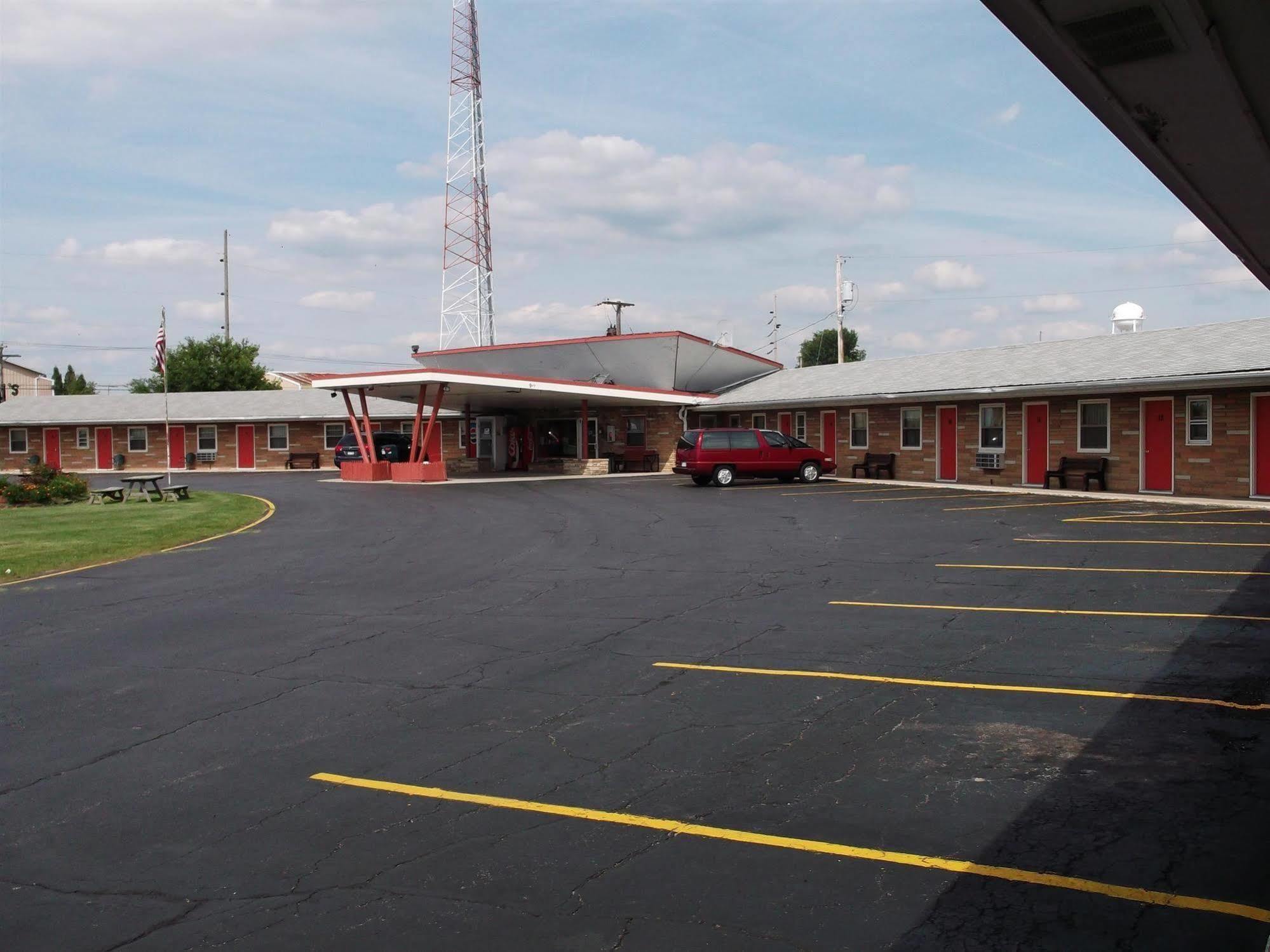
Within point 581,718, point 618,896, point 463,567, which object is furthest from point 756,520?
point 618,896

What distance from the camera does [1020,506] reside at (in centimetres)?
2197

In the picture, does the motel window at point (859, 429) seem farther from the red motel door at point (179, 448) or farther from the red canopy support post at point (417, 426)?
the red motel door at point (179, 448)

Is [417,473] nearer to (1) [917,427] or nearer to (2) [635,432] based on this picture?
(2) [635,432]

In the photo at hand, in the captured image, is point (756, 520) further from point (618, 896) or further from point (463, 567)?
point (618, 896)

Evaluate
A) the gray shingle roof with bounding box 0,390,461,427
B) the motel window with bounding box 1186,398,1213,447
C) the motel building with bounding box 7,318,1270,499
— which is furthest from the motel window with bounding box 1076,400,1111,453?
the gray shingle roof with bounding box 0,390,461,427

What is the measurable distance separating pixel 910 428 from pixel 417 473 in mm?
16920

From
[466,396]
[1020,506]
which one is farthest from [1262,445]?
[466,396]

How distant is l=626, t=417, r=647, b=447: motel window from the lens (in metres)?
40.7

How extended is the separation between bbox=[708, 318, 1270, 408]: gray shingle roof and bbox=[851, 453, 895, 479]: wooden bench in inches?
85.7

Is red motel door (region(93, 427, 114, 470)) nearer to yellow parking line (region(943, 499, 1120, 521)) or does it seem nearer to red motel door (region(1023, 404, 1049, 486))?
red motel door (region(1023, 404, 1049, 486))

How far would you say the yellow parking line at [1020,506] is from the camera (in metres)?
21.5

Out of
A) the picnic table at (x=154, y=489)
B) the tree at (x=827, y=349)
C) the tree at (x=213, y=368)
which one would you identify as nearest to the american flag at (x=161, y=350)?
the picnic table at (x=154, y=489)

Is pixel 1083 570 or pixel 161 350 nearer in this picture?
pixel 1083 570

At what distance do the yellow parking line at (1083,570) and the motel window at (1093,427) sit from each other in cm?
1347
